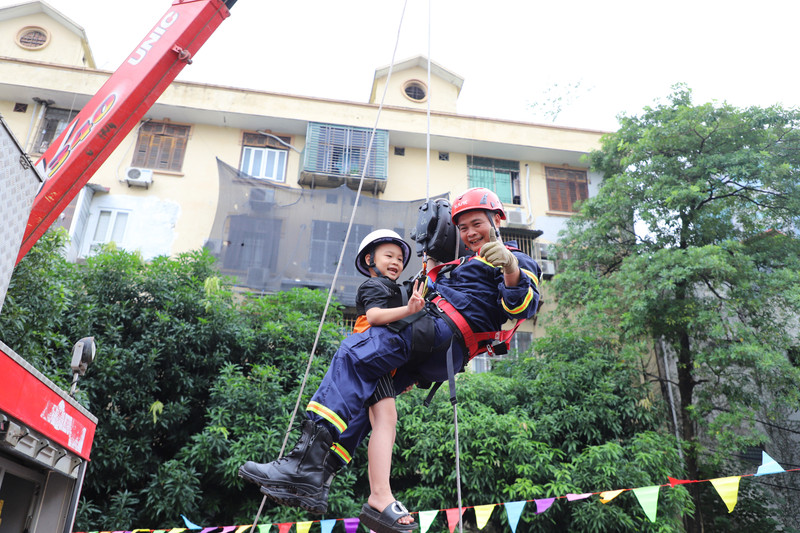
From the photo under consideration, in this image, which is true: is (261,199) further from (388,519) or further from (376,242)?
(388,519)

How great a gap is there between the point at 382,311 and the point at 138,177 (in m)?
13.6

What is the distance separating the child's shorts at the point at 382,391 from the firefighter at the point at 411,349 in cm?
6

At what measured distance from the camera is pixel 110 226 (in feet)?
48.5

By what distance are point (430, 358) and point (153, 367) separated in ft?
25.4

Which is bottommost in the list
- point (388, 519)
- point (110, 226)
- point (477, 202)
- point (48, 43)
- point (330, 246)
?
point (388, 519)

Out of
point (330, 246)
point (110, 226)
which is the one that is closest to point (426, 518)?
point (330, 246)

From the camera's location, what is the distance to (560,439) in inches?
433

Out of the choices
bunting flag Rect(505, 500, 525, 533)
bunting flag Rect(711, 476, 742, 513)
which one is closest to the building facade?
bunting flag Rect(505, 500, 525, 533)

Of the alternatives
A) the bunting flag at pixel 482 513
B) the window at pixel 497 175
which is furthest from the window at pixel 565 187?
the bunting flag at pixel 482 513

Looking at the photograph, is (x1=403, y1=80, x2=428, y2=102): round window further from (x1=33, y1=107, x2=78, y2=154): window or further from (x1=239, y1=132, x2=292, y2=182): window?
(x1=33, y1=107, x2=78, y2=154): window

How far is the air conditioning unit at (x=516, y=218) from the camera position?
15.8 metres

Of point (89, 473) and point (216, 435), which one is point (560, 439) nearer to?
point (216, 435)

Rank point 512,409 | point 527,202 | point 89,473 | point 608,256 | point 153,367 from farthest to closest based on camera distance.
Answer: point 527,202, point 608,256, point 512,409, point 153,367, point 89,473

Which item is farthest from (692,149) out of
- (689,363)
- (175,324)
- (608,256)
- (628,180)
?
(175,324)
